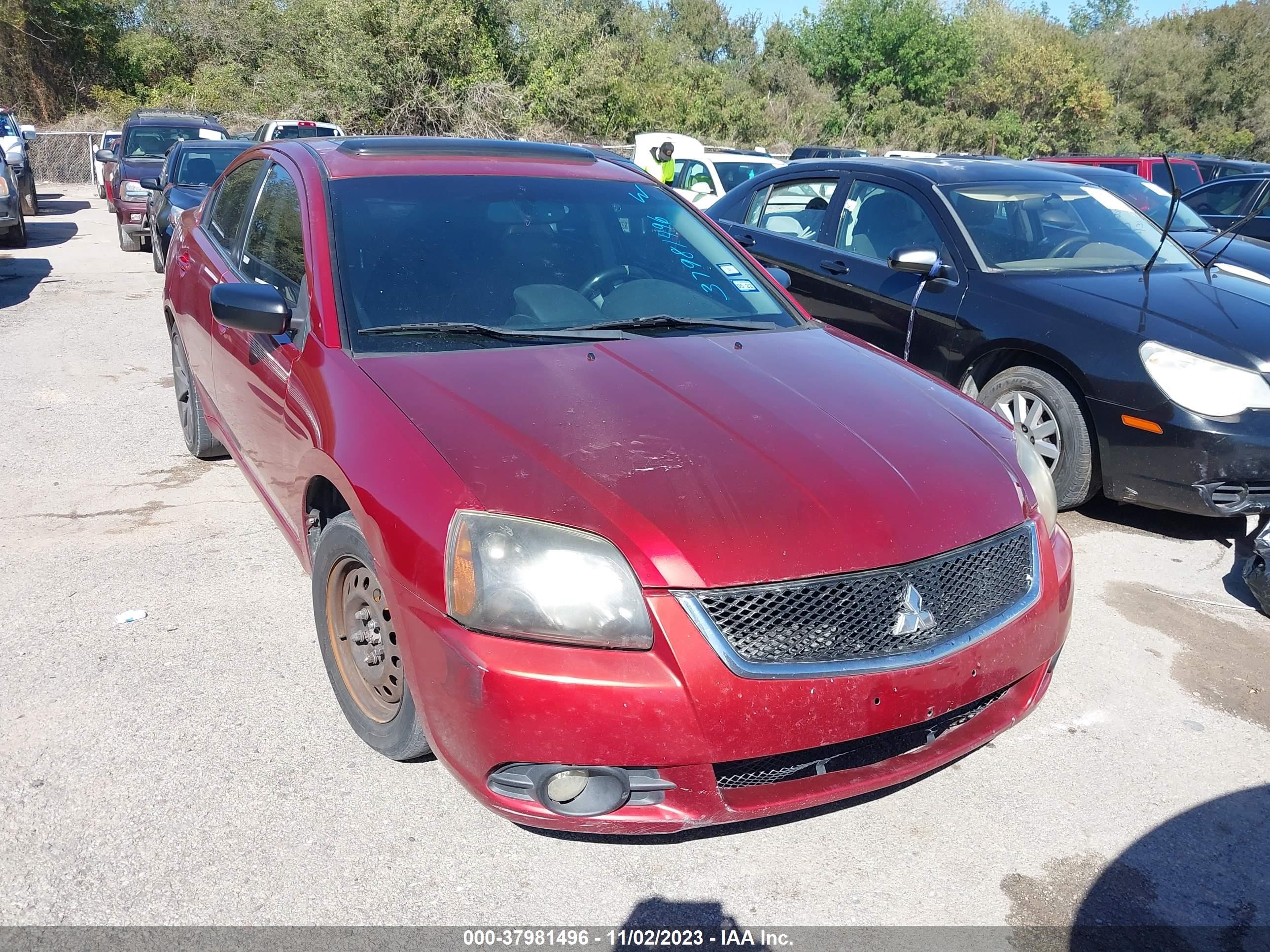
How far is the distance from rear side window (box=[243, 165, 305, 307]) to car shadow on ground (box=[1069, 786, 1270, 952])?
290cm

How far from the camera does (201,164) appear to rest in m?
12.7

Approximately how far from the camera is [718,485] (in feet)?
8.38

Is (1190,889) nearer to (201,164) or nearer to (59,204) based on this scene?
(201,164)

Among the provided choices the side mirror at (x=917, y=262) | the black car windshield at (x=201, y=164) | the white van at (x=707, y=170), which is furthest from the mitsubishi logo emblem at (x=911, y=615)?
the white van at (x=707, y=170)

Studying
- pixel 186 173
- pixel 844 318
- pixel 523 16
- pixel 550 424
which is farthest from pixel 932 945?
pixel 523 16

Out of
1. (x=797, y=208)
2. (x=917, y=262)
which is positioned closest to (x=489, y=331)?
(x=917, y=262)

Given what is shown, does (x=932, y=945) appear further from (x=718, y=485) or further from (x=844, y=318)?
(x=844, y=318)

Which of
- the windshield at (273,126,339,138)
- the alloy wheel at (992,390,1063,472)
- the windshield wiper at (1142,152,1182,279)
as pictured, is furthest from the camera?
the windshield at (273,126,339,138)

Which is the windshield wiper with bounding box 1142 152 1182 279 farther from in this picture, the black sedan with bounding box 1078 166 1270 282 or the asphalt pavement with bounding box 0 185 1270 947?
the asphalt pavement with bounding box 0 185 1270 947

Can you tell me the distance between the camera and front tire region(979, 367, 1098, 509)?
16.0 feet

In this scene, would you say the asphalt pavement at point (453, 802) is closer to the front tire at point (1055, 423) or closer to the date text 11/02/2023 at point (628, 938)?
the date text 11/02/2023 at point (628, 938)

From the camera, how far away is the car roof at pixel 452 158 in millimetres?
3801

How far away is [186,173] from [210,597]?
10156 millimetres

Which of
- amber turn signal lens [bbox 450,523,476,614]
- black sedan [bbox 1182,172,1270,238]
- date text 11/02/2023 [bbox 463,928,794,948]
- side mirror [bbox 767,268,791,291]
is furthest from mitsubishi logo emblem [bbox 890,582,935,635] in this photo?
black sedan [bbox 1182,172,1270,238]
